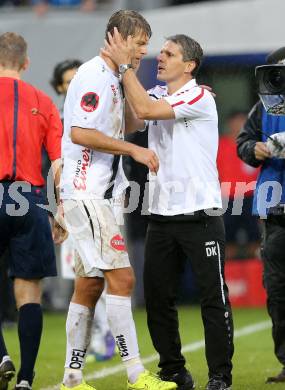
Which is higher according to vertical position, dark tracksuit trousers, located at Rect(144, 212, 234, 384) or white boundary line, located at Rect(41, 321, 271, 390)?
dark tracksuit trousers, located at Rect(144, 212, 234, 384)

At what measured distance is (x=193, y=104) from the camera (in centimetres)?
657

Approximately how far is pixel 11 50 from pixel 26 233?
1.16 metres

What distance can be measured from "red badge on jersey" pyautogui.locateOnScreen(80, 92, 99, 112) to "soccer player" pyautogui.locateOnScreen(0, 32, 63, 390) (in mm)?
657

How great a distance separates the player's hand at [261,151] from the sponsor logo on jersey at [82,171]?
5.09 feet

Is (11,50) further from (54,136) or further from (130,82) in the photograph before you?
(130,82)

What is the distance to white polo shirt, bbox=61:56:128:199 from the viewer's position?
6344 mm

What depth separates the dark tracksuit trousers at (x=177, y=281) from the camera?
6.70 meters

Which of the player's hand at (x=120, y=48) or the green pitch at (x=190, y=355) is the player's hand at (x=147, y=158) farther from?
the green pitch at (x=190, y=355)

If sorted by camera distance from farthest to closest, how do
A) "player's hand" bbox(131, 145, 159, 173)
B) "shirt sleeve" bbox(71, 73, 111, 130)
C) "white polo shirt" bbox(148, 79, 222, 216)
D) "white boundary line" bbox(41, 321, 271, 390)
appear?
1. "white boundary line" bbox(41, 321, 271, 390)
2. "white polo shirt" bbox(148, 79, 222, 216)
3. "shirt sleeve" bbox(71, 73, 111, 130)
4. "player's hand" bbox(131, 145, 159, 173)

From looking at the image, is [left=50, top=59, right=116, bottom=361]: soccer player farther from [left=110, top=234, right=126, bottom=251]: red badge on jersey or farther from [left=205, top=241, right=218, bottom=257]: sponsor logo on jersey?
[left=110, top=234, right=126, bottom=251]: red badge on jersey

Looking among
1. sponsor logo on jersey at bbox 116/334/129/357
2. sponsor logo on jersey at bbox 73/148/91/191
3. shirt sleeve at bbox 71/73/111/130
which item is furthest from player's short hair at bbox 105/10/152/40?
sponsor logo on jersey at bbox 116/334/129/357

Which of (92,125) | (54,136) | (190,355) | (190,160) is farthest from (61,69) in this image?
(92,125)

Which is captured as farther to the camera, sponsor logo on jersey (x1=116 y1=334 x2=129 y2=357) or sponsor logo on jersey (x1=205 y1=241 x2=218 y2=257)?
sponsor logo on jersey (x1=205 y1=241 x2=218 y2=257)

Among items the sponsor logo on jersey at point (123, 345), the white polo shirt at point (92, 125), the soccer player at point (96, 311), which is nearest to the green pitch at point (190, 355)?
the soccer player at point (96, 311)
